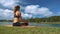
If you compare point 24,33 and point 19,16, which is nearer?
point 24,33

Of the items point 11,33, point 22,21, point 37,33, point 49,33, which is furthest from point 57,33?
point 22,21

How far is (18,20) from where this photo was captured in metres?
6.12

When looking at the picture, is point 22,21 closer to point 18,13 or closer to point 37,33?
point 18,13

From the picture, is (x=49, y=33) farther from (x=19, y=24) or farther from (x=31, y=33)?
(x=19, y=24)

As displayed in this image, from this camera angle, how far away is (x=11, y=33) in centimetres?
429

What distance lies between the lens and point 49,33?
13.6 ft

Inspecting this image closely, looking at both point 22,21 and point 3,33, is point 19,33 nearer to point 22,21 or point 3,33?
point 3,33

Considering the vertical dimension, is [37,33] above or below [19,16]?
below

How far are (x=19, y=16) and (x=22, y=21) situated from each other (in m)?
0.29

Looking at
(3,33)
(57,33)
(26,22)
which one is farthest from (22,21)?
(57,33)

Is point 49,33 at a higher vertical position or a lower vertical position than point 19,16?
lower

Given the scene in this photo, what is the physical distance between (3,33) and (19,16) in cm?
178

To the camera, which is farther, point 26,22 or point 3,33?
point 26,22

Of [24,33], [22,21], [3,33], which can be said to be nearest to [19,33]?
[24,33]
